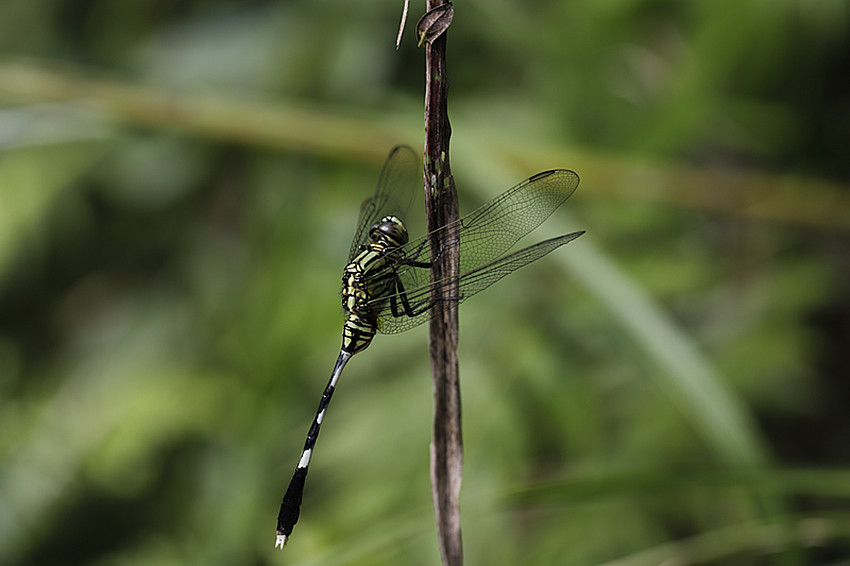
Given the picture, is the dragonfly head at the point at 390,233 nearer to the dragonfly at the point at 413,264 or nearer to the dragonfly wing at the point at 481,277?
the dragonfly at the point at 413,264

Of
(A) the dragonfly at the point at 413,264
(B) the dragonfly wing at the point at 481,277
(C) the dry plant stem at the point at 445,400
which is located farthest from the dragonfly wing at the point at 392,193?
(C) the dry plant stem at the point at 445,400

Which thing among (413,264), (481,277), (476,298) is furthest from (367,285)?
(476,298)

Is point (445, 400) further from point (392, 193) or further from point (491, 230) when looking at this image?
point (392, 193)

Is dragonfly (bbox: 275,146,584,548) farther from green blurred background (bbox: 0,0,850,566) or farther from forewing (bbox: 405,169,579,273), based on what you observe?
green blurred background (bbox: 0,0,850,566)

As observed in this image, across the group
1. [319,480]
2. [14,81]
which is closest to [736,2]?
[319,480]

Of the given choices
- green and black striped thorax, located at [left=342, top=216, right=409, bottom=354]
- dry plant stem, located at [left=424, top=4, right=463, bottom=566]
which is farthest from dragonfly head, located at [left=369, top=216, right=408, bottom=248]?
dry plant stem, located at [left=424, top=4, right=463, bottom=566]

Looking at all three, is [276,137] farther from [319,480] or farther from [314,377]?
[319,480]
